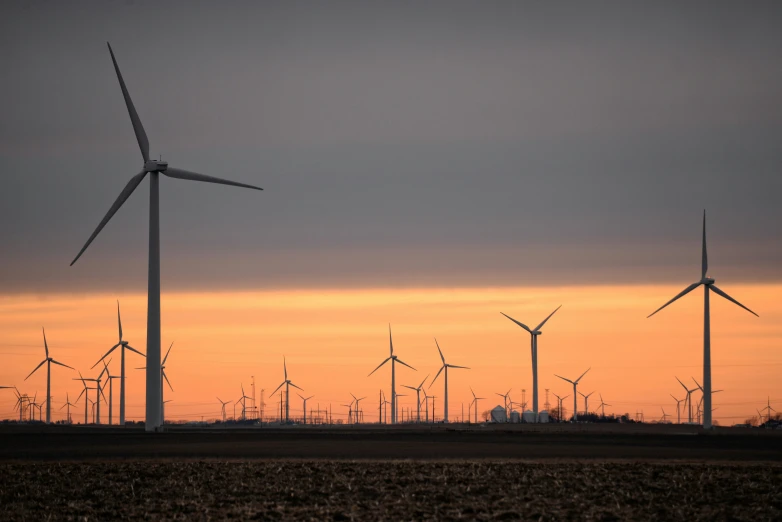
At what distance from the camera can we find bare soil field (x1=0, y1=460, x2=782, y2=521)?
6775 cm

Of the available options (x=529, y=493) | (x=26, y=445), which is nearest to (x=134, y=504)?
(x=529, y=493)

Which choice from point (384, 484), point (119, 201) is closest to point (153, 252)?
point (119, 201)

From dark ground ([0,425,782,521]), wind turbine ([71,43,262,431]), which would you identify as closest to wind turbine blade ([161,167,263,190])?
wind turbine ([71,43,262,431])

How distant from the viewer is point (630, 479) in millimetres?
78125

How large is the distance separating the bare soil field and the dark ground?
0.09m

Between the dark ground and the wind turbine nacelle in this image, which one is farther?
the wind turbine nacelle

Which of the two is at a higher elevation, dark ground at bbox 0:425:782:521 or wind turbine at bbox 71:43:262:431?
wind turbine at bbox 71:43:262:431

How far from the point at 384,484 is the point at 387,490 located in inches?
69.3

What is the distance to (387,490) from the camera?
7419 cm

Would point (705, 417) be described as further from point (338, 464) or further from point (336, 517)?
point (336, 517)

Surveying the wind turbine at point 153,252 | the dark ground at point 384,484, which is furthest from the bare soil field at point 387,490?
the wind turbine at point 153,252

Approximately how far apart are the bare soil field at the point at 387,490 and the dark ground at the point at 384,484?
9 centimetres

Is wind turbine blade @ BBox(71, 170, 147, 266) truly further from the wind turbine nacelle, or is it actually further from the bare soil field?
the bare soil field

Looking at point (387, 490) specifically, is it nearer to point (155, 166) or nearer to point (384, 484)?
point (384, 484)
